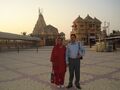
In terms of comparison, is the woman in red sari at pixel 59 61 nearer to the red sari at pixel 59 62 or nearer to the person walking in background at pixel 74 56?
the red sari at pixel 59 62

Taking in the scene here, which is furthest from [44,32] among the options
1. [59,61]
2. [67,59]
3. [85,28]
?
[67,59]

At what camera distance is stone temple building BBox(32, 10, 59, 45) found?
3231 inches

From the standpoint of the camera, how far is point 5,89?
23.2 feet

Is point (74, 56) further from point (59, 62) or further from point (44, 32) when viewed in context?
point (44, 32)

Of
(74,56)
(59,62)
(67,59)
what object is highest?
(74,56)

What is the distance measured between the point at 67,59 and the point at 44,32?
7854 cm

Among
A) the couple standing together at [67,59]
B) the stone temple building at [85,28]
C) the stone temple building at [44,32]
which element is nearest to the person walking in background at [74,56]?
the couple standing together at [67,59]

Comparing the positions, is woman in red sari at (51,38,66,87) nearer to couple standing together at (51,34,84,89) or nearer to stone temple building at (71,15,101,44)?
couple standing together at (51,34,84,89)

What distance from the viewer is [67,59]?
22.9 ft

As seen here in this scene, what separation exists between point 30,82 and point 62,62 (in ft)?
5.69

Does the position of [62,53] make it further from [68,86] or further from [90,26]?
[90,26]

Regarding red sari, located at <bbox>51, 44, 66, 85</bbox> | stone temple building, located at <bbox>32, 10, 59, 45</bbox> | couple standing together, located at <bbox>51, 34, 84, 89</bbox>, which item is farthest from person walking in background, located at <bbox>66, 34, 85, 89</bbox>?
stone temple building, located at <bbox>32, 10, 59, 45</bbox>

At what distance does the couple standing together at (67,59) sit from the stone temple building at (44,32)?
72679mm

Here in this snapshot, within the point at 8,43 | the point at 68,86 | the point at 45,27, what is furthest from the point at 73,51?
the point at 45,27
